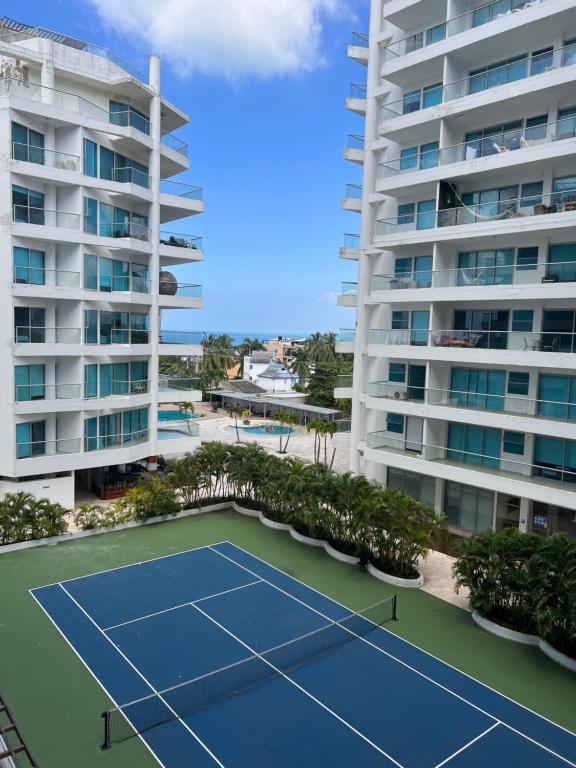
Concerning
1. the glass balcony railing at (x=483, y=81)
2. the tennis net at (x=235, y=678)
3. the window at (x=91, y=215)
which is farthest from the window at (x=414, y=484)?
the window at (x=91, y=215)

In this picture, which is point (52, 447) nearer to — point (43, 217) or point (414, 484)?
point (43, 217)

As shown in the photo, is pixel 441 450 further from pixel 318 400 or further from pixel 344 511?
pixel 318 400

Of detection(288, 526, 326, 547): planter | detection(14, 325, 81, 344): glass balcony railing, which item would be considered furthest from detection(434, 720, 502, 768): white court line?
detection(14, 325, 81, 344): glass balcony railing

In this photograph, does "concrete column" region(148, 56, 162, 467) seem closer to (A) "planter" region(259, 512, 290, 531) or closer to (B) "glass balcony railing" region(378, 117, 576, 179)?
(A) "planter" region(259, 512, 290, 531)

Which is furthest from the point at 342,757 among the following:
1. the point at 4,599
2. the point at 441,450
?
the point at 441,450

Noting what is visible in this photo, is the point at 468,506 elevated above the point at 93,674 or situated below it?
above

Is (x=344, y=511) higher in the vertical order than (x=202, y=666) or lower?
higher

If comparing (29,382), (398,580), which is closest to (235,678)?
(398,580)
